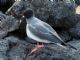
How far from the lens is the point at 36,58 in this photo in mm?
7633

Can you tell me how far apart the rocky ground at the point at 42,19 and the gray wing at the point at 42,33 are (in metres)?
0.24

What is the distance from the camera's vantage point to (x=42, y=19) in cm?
955

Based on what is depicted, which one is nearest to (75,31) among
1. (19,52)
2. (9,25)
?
(9,25)

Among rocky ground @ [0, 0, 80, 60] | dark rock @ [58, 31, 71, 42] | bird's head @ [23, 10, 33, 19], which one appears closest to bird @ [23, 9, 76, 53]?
rocky ground @ [0, 0, 80, 60]

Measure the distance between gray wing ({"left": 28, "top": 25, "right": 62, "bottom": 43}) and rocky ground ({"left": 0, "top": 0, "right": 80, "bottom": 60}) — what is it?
0.77 feet

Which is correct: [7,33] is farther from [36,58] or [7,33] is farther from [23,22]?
[36,58]

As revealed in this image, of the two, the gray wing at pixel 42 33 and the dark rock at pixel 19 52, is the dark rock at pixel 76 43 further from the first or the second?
the dark rock at pixel 19 52

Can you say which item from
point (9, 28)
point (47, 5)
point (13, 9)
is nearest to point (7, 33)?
point (9, 28)

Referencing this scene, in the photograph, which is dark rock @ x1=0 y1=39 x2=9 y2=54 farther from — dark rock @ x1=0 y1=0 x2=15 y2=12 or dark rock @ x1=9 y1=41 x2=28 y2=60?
dark rock @ x1=0 y1=0 x2=15 y2=12

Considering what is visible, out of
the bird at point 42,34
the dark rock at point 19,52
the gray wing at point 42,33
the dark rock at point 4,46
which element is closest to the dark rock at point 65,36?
the bird at point 42,34

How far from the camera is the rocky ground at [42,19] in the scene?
25.3 feet

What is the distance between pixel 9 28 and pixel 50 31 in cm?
170

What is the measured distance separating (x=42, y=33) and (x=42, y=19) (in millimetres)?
1595

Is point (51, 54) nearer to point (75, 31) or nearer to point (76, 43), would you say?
point (76, 43)
